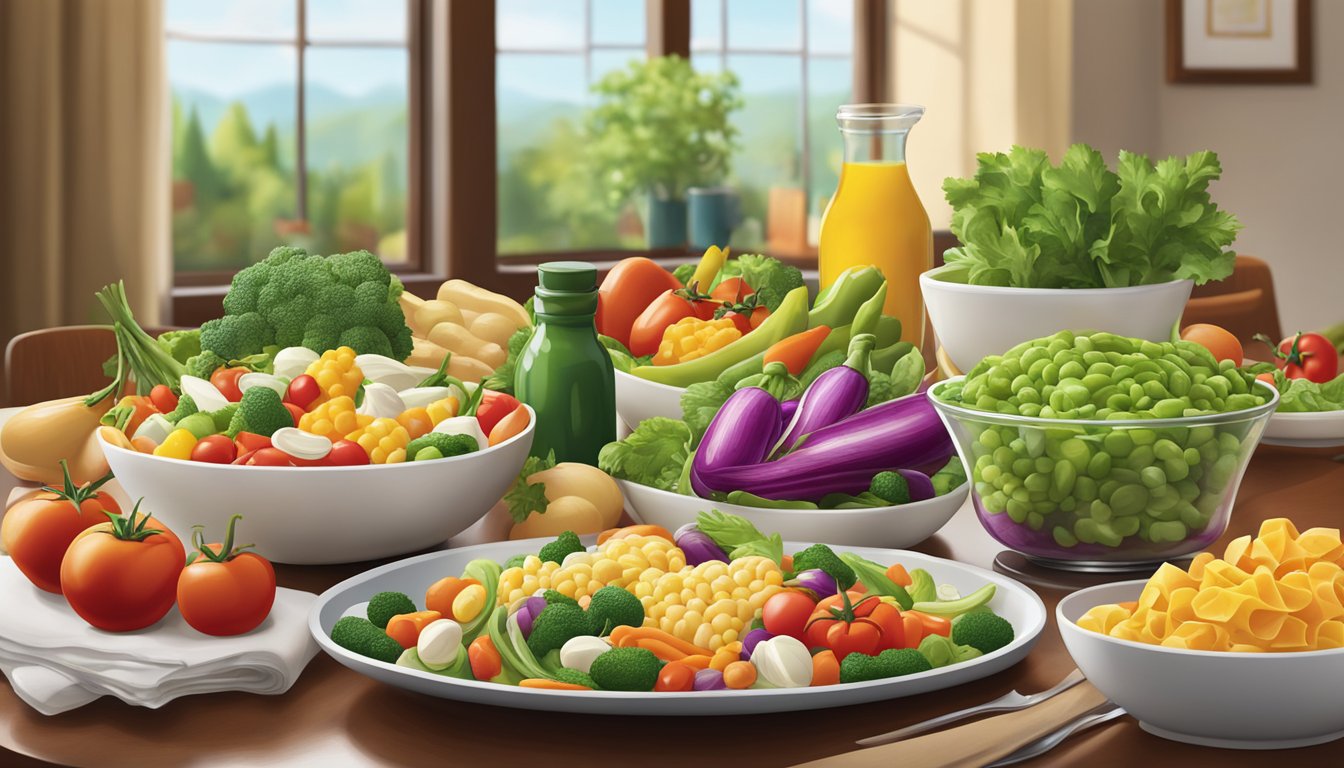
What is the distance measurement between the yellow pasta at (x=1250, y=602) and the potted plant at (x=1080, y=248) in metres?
0.61

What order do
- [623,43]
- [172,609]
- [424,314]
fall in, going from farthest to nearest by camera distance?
[623,43] < [424,314] < [172,609]

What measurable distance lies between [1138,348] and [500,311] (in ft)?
2.87

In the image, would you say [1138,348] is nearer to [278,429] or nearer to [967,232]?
[967,232]

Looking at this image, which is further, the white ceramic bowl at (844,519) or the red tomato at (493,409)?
the red tomato at (493,409)

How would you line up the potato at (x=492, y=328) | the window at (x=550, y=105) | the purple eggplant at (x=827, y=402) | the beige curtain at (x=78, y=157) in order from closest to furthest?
the purple eggplant at (x=827, y=402) → the potato at (x=492, y=328) → the beige curtain at (x=78, y=157) → the window at (x=550, y=105)

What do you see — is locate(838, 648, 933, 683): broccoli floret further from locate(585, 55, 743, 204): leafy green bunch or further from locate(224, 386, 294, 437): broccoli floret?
locate(585, 55, 743, 204): leafy green bunch

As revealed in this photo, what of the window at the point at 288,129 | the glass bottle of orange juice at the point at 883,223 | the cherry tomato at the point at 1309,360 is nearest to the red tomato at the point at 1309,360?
the cherry tomato at the point at 1309,360

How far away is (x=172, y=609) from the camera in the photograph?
3.01 ft

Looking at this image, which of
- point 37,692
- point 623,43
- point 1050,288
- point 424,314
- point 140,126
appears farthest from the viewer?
point 623,43

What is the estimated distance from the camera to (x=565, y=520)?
1.15m

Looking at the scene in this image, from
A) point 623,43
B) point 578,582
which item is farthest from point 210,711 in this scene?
point 623,43

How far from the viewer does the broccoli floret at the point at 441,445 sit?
3.58ft

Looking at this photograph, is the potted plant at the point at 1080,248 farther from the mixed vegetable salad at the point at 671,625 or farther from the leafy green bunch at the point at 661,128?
A: the leafy green bunch at the point at 661,128

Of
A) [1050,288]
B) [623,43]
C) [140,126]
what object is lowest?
[1050,288]
